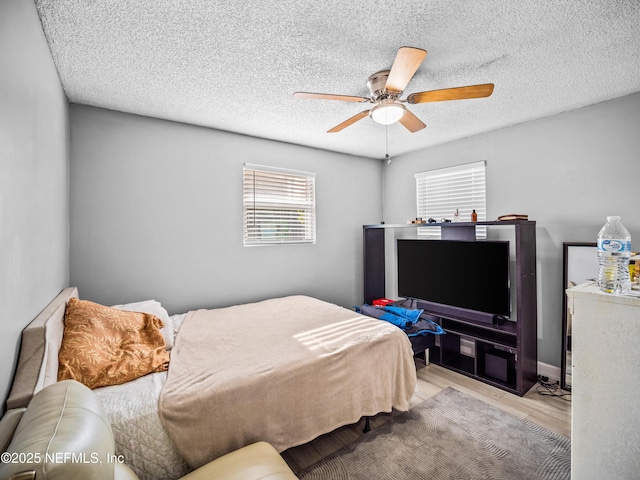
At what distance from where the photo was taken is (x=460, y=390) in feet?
8.92

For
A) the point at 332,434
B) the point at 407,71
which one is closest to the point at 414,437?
the point at 332,434

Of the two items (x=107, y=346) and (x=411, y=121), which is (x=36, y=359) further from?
(x=411, y=121)

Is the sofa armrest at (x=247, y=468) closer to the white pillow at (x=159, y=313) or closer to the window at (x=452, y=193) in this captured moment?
the white pillow at (x=159, y=313)

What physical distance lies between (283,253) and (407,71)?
8.09 ft

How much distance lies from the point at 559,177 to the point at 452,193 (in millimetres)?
1092

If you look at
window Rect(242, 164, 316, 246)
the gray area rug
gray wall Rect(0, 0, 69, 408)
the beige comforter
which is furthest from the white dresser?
window Rect(242, 164, 316, 246)

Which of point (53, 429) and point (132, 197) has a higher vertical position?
point (132, 197)

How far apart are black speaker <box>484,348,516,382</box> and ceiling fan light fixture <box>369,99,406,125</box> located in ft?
7.97

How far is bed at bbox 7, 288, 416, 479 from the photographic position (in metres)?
1.34

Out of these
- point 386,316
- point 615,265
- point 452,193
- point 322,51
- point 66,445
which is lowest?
point 386,316

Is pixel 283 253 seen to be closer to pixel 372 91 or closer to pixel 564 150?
pixel 372 91

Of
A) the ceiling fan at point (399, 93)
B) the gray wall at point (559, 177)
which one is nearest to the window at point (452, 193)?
the gray wall at point (559, 177)

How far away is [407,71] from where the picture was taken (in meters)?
1.68

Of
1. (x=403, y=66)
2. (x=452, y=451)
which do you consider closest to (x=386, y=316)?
(x=452, y=451)
